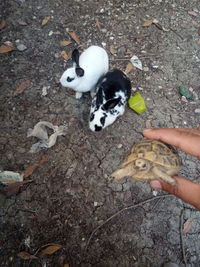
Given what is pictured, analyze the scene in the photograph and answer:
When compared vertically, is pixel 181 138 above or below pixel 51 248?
above

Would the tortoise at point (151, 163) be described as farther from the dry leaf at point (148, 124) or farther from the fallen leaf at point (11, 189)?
the fallen leaf at point (11, 189)

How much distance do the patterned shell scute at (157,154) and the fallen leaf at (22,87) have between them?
5.66 ft

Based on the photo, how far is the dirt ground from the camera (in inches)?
120

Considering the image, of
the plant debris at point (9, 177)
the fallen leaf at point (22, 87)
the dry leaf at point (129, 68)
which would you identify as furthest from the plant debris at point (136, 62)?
the plant debris at point (9, 177)

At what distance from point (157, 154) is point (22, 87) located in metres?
1.98

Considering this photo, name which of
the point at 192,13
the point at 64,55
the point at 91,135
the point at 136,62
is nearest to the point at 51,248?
the point at 91,135

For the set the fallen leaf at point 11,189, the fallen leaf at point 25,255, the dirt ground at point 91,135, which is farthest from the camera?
the fallen leaf at point 11,189

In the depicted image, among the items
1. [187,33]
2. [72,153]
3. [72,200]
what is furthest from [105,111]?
[187,33]

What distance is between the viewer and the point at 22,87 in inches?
148

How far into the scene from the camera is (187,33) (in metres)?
4.38

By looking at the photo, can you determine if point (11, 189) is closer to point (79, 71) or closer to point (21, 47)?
point (79, 71)

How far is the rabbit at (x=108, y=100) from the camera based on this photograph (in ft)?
10.6

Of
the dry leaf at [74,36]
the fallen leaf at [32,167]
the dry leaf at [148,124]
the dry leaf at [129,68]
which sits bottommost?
the fallen leaf at [32,167]

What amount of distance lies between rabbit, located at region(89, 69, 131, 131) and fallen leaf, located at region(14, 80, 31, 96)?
957mm
